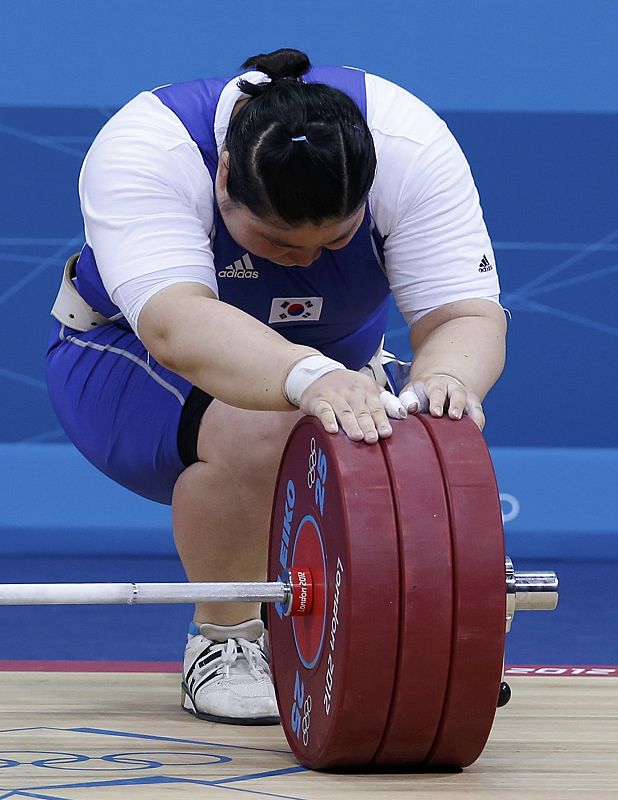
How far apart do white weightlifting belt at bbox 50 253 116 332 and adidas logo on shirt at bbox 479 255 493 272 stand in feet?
1.75

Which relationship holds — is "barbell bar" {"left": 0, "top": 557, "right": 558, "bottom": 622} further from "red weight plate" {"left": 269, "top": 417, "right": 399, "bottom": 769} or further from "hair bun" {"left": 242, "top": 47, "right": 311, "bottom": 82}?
"hair bun" {"left": 242, "top": 47, "right": 311, "bottom": 82}

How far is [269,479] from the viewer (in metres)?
1.59

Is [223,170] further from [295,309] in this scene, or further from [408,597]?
[408,597]

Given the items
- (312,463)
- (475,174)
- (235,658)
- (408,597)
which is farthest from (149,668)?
(475,174)

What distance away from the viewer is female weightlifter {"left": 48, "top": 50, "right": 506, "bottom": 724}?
1.36 m

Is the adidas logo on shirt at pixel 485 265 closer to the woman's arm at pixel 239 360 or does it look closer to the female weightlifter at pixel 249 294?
the female weightlifter at pixel 249 294

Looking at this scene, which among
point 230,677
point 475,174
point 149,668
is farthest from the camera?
point 475,174

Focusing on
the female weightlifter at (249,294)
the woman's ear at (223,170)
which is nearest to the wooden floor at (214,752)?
the female weightlifter at (249,294)

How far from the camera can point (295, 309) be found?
5.50 feet

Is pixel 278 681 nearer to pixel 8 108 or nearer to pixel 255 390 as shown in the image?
pixel 255 390

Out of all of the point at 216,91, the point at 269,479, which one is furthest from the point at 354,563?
the point at 216,91

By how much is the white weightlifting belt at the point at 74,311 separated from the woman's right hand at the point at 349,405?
604 millimetres

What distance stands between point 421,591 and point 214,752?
→ 14.4 inches

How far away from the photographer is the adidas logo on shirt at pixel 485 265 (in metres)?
1.59
